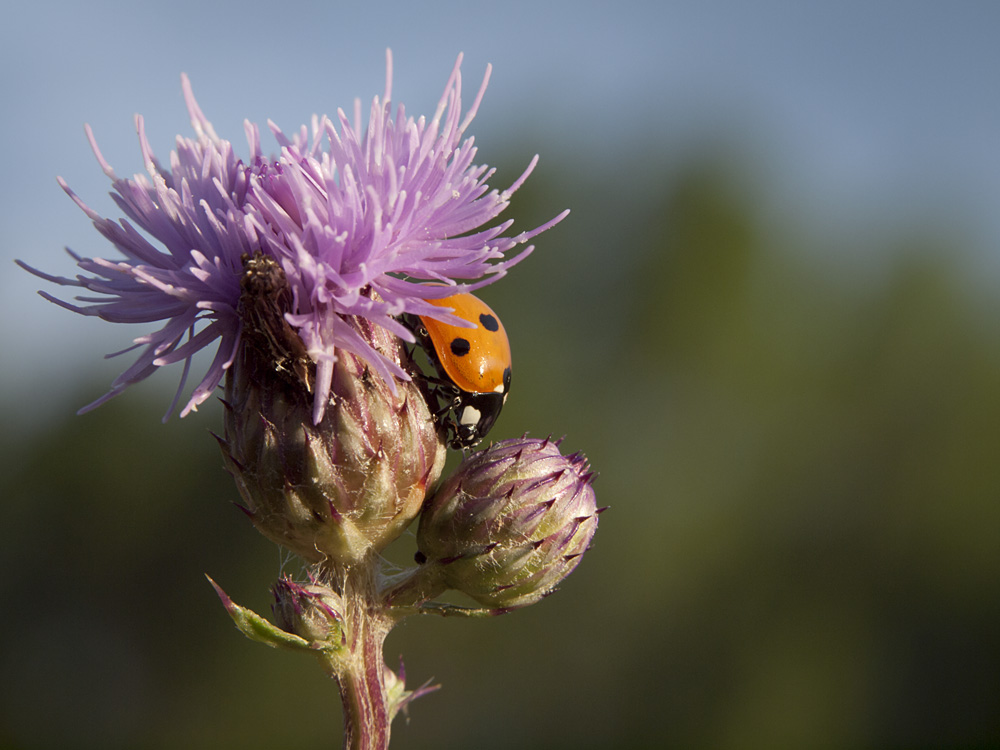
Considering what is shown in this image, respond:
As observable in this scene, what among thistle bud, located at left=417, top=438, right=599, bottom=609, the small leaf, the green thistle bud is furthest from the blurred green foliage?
the small leaf

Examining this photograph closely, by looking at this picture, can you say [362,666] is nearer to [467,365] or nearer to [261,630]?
[261,630]

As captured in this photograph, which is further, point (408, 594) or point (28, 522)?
point (28, 522)

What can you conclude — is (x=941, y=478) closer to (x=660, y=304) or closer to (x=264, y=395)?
(x=660, y=304)

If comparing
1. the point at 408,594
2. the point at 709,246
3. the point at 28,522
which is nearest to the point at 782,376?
the point at 709,246

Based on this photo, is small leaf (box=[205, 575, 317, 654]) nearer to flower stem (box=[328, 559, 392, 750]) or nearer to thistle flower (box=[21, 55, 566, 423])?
flower stem (box=[328, 559, 392, 750])

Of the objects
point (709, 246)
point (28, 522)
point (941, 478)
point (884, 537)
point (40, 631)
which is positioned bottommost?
point (40, 631)

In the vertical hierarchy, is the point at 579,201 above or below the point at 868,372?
above
